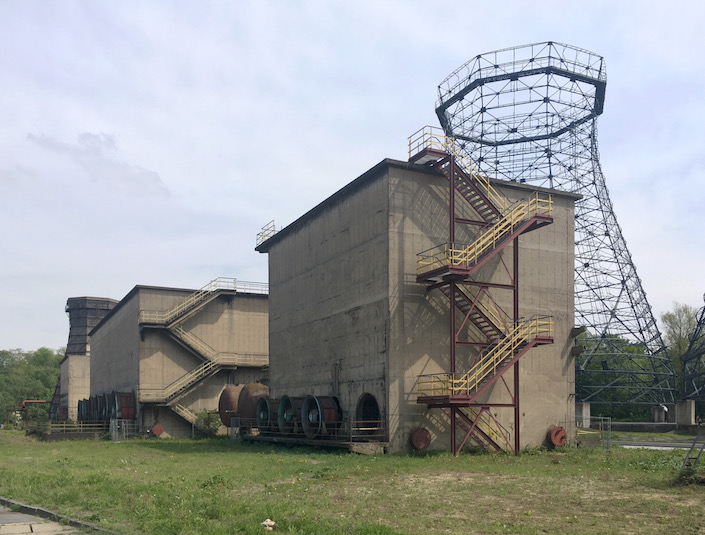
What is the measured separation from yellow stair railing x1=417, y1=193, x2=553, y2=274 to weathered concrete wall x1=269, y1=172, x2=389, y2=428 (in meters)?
1.85

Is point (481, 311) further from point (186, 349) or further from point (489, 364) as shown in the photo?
point (186, 349)

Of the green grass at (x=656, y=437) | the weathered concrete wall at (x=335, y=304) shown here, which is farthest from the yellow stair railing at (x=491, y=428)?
the green grass at (x=656, y=437)

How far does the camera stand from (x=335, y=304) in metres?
34.2

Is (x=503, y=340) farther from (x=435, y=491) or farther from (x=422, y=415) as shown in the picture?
(x=435, y=491)

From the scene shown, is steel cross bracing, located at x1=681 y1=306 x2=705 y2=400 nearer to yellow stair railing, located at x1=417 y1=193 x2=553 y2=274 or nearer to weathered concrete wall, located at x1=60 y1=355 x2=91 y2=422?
yellow stair railing, located at x1=417 y1=193 x2=553 y2=274

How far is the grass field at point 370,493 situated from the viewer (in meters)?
13.3

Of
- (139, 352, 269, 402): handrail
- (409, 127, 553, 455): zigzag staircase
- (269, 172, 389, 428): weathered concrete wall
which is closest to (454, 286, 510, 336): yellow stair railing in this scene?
(409, 127, 553, 455): zigzag staircase

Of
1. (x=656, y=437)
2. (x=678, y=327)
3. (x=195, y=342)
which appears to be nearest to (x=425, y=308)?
(x=656, y=437)

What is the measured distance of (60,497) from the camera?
17.0m

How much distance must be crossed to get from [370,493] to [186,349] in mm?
35831

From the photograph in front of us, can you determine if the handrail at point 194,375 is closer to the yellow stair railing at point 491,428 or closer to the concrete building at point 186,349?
the concrete building at point 186,349

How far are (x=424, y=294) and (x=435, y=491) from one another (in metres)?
12.6

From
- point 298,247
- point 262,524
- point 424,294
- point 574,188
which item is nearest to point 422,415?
point 424,294

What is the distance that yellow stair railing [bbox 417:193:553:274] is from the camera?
28406 millimetres
